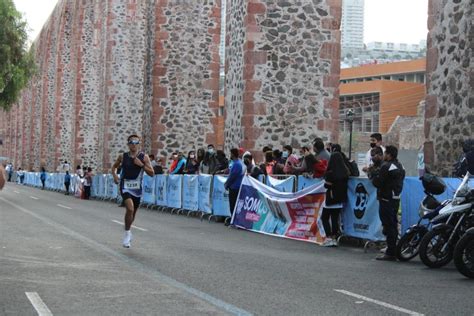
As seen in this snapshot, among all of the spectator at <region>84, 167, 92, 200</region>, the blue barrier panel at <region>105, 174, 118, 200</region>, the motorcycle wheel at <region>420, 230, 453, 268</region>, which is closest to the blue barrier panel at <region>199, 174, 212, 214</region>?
the motorcycle wheel at <region>420, 230, 453, 268</region>

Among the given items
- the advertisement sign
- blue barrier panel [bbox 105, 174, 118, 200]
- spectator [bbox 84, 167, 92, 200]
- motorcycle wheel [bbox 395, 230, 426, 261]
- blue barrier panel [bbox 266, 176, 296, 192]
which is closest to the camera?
motorcycle wheel [bbox 395, 230, 426, 261]

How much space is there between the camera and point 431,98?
16312mm

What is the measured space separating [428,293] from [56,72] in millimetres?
60028

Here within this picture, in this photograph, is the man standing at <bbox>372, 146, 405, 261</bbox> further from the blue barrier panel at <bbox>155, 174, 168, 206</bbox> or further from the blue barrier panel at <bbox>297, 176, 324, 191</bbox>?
the blue barrier panel at <bbox>155, 174, 168, 206</bbox>

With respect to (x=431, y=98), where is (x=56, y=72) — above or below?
above

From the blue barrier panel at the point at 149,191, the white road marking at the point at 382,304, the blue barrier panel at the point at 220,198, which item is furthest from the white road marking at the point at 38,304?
the blue barrier panel at the point at 149,191

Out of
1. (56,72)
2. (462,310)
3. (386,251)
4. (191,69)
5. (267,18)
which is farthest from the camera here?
(56,72)

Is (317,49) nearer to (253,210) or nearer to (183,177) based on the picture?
(183,177)

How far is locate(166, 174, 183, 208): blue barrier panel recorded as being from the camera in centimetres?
2466

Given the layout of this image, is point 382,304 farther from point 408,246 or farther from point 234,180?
point 234,180

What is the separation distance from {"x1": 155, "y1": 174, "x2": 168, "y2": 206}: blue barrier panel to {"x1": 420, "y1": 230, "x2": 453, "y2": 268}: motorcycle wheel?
1577cm

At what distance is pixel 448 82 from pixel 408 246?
15.7 feet

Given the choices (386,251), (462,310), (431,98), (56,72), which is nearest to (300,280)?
(462,310)

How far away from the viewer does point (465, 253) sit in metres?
10.1
